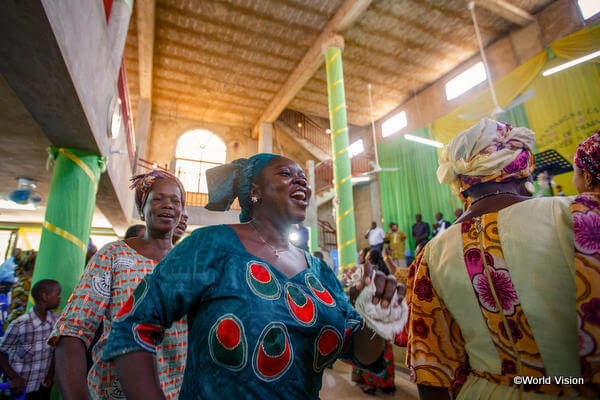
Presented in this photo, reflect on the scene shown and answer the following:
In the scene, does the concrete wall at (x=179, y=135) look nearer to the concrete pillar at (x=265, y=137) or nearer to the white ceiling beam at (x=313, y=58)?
the concrete pillar at (x=265, y=137)

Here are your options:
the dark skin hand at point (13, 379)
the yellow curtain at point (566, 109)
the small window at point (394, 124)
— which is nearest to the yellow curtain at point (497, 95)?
the yellow curtain at point (566, 109)

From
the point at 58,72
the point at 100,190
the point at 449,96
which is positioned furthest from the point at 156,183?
the point at 449,96

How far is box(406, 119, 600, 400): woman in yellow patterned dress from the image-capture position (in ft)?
3.10

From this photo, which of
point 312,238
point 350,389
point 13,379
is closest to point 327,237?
point 312,238

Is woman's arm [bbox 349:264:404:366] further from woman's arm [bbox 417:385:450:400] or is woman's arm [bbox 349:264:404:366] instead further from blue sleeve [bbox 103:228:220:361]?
blue sleeve [bbox 103:228:220:361]

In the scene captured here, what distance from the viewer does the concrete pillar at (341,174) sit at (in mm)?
6691

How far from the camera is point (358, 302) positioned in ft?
3.70

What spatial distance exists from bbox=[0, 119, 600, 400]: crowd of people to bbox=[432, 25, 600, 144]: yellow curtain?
837cm

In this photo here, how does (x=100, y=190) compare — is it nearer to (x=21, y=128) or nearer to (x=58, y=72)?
(x=21, y=128)

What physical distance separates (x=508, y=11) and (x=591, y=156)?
9701 millimetres

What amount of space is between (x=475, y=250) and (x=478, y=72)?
35.9 feet

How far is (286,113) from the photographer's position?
1369cm

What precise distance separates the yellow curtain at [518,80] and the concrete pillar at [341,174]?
4310 mm

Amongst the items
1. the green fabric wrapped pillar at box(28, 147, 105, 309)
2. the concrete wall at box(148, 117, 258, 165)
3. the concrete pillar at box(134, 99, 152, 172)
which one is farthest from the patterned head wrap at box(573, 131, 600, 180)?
the concrete wall at box(148, 117, 258, 165)
